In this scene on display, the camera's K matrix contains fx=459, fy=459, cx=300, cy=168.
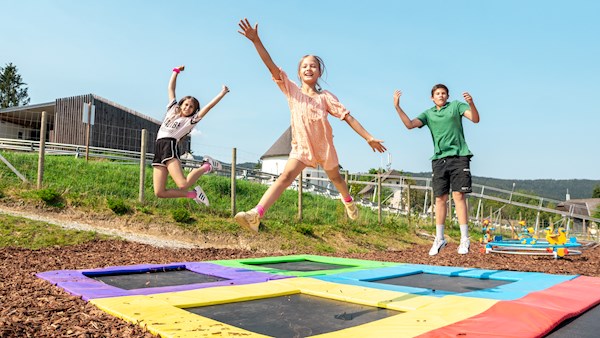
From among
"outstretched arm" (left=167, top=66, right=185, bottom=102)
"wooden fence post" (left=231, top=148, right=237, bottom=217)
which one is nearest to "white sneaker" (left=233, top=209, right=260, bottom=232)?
"outstretched arm" (left=167, top=66, right=185, bottom=102)

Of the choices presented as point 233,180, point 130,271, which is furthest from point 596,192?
point 130,271

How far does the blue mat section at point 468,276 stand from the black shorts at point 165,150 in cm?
211

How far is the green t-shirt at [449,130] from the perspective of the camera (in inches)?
189

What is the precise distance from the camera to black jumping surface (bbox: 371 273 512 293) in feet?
12.3

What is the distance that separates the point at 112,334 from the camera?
2254mm

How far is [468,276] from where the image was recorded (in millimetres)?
4484

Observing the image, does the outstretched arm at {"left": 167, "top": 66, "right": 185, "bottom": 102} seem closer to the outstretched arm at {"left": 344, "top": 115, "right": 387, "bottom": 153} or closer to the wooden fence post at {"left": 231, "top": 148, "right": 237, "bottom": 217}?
the outstretched arm at {"left": 344, "top": 115, "right": 387, "bottom": 153}

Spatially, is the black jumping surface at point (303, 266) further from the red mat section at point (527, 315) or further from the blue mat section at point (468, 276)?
the red mat section at point (527, 315)

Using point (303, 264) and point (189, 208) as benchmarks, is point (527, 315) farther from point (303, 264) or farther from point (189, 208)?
Result: point (189, 208)

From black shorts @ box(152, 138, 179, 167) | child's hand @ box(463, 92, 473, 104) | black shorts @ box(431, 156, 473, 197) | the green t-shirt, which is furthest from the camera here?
black shorts @ box(152, 138, 179, 167)

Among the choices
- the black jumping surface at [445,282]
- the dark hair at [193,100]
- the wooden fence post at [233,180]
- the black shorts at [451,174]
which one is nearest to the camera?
the black jumping surface at [445,282]

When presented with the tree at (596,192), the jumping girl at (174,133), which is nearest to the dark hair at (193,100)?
the jumping girl at (174,133)

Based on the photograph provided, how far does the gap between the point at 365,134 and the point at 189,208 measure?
22.3ft

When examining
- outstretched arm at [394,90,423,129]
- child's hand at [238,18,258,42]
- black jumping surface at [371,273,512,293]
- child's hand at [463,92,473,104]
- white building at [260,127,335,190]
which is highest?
white building at [260,127,335,190]
